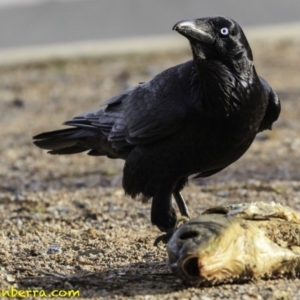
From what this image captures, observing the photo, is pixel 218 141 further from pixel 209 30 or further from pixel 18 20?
pixel 18 20

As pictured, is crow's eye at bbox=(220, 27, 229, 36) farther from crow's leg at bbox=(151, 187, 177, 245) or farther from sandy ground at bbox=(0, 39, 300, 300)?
sandy ground at bbox=(0, 39, 300, 300)

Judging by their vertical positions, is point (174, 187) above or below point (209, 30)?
below

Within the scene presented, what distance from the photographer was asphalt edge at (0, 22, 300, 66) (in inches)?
556

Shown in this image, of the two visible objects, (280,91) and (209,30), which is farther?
(280,91)

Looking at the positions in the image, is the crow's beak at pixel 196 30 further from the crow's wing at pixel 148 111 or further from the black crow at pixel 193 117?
the crow's wing at pixel 148 111

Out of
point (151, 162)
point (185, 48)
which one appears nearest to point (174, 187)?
point (151, 162)

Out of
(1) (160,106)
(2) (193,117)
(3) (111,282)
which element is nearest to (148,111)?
(1) (160,106)

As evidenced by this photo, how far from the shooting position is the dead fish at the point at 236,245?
446 centimetres

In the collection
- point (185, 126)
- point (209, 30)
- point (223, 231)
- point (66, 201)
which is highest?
point (209, 30)

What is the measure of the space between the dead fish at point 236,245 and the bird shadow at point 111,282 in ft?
0.80

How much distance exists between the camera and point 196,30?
208 inches

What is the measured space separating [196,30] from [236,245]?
1477mm

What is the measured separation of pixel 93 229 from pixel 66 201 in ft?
3.82

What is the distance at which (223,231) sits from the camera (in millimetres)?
4543
